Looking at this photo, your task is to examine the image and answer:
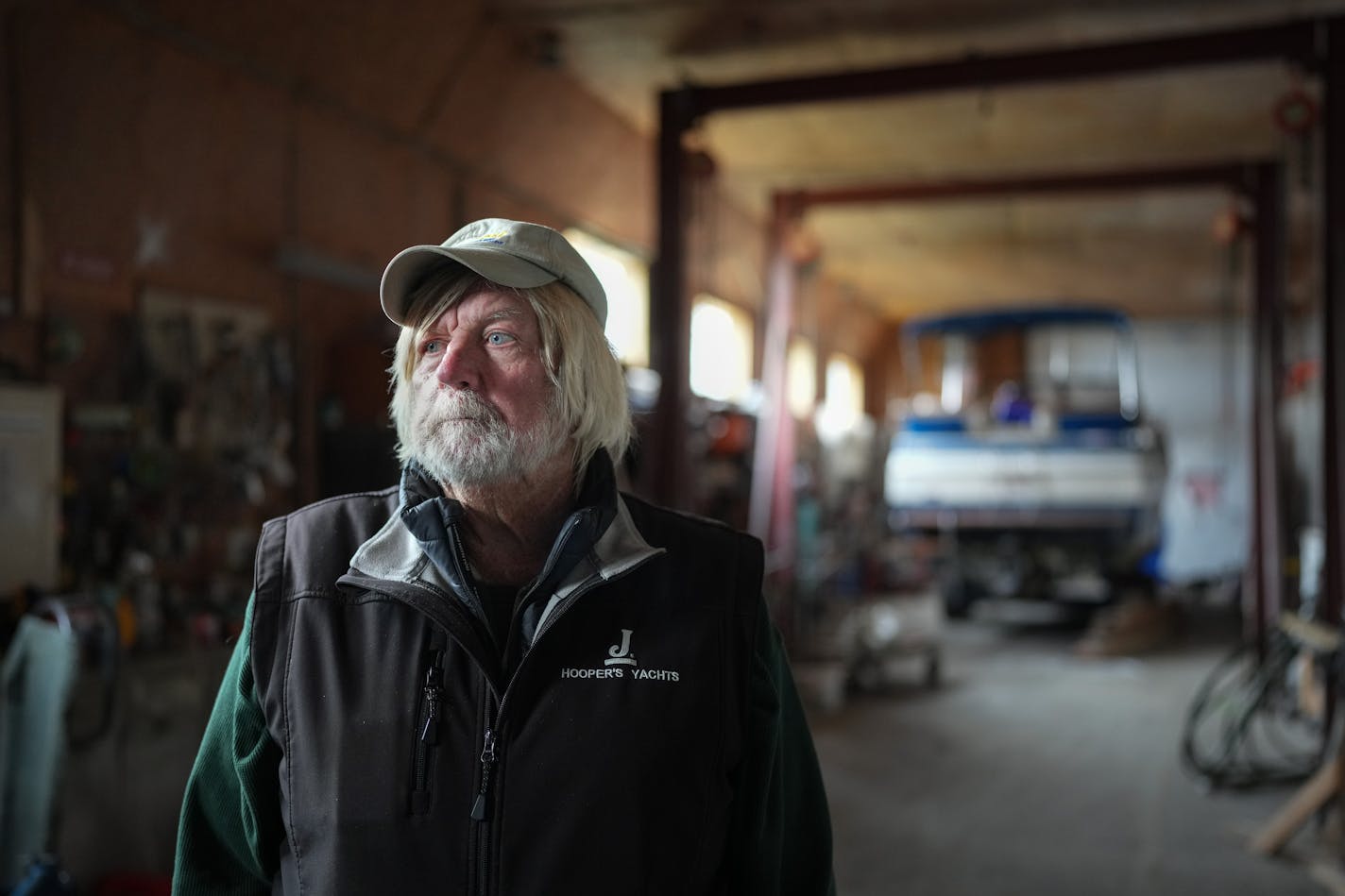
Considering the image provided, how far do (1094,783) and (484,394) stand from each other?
5075mm

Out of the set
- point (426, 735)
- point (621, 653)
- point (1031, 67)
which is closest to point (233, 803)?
point (426, 735)

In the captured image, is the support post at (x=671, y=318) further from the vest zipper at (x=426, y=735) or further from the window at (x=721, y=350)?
the vest zipper at (x=426, y=735)

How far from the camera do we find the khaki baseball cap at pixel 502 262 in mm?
1602

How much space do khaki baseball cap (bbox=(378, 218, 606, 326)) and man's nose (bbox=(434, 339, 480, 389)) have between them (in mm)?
102

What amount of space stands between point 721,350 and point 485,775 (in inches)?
469

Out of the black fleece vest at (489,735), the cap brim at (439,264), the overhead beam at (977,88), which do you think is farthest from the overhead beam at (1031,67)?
the black fleece vest at (489,735)

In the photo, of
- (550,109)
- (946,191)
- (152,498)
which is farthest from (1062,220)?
(152,498)

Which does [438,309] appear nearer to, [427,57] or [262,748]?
[262,748]

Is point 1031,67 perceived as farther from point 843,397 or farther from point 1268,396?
point 843,397

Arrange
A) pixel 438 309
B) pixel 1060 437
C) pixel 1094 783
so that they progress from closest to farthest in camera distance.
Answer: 1. pixel 438 309
2. pixel 1094 783
3. pixel 1060 437

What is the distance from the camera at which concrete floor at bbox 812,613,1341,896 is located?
448 cm

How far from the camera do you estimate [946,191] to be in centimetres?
1121

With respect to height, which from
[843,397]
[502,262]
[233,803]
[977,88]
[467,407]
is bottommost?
[233,803]

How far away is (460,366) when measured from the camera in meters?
1.63
